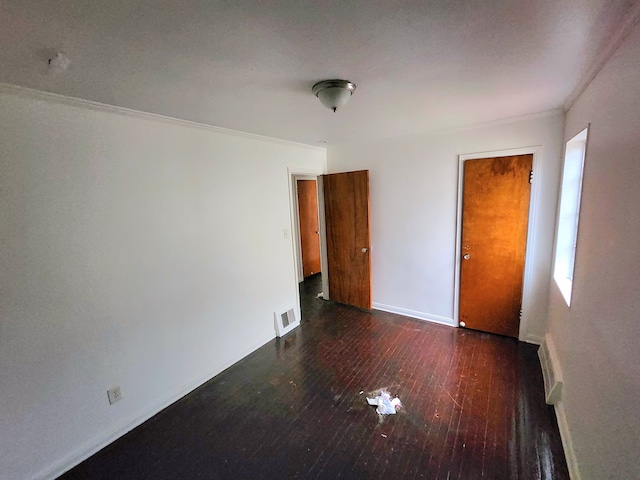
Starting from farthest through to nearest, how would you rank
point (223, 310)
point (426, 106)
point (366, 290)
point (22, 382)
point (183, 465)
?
point (366, 290), point (223, 310), point (426, 106), point (183, 465), point (22, 382)

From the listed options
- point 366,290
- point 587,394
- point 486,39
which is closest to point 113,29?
point 486,39

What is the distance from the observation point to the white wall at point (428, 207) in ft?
8.93

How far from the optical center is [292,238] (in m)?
3.56

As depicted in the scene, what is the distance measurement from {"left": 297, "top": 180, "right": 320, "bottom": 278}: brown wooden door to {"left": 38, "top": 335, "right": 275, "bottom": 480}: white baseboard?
9.62 feet

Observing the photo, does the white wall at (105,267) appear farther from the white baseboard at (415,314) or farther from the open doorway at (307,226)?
the open doorway at (307,226)

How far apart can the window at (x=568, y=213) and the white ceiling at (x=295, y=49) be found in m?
0.63

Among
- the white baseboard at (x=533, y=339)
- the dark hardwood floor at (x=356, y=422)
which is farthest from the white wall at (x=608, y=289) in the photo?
the white baseboard at (x=533, y=339)

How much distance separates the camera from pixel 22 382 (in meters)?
1.62

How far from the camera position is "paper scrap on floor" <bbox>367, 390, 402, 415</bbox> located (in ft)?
7.11

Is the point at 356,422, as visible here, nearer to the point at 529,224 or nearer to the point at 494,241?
the point at 494,241

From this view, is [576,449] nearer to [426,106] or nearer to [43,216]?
[426,106]

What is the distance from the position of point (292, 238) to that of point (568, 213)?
9.05 ft

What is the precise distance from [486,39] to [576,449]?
223 cm

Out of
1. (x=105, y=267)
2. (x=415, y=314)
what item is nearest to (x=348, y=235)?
(x=415, y=314)
